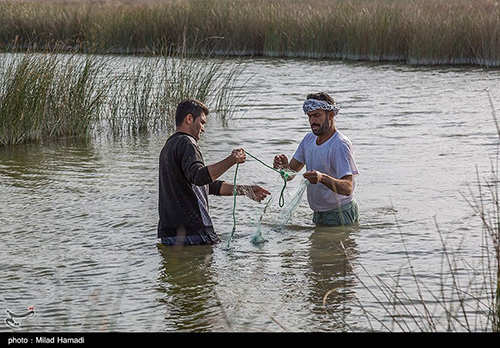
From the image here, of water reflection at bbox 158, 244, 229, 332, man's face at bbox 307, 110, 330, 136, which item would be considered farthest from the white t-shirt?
water reflection at bbox 158, 244, 229, 332

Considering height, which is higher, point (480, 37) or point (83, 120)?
point (480, 37)

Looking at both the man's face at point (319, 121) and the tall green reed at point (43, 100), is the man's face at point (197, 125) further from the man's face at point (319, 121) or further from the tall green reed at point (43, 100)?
the tall green reed at point (43, 100)

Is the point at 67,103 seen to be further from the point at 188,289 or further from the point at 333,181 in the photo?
the point at 188,289

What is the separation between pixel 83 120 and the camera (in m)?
13.7

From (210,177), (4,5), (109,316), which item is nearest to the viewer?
(109,316)

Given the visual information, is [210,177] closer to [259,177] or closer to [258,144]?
[259,177]

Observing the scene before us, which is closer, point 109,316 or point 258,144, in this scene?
point 109,316

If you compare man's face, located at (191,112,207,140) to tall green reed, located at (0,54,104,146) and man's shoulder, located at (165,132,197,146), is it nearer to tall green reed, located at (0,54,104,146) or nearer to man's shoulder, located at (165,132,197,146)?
man's shoulder, located at (165,132,197,146)

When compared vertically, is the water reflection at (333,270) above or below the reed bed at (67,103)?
below

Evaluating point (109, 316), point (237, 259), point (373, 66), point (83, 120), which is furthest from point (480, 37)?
point (109, 316)

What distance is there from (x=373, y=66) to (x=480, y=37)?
2815 millimetres

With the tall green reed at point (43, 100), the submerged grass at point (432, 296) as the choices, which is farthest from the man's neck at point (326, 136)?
the tall green reed at point (43, 100)

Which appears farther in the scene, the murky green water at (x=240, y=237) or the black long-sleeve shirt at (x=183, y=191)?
the black long-sleeve shirt at (x=183, y=191)

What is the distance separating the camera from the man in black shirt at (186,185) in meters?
6.94
